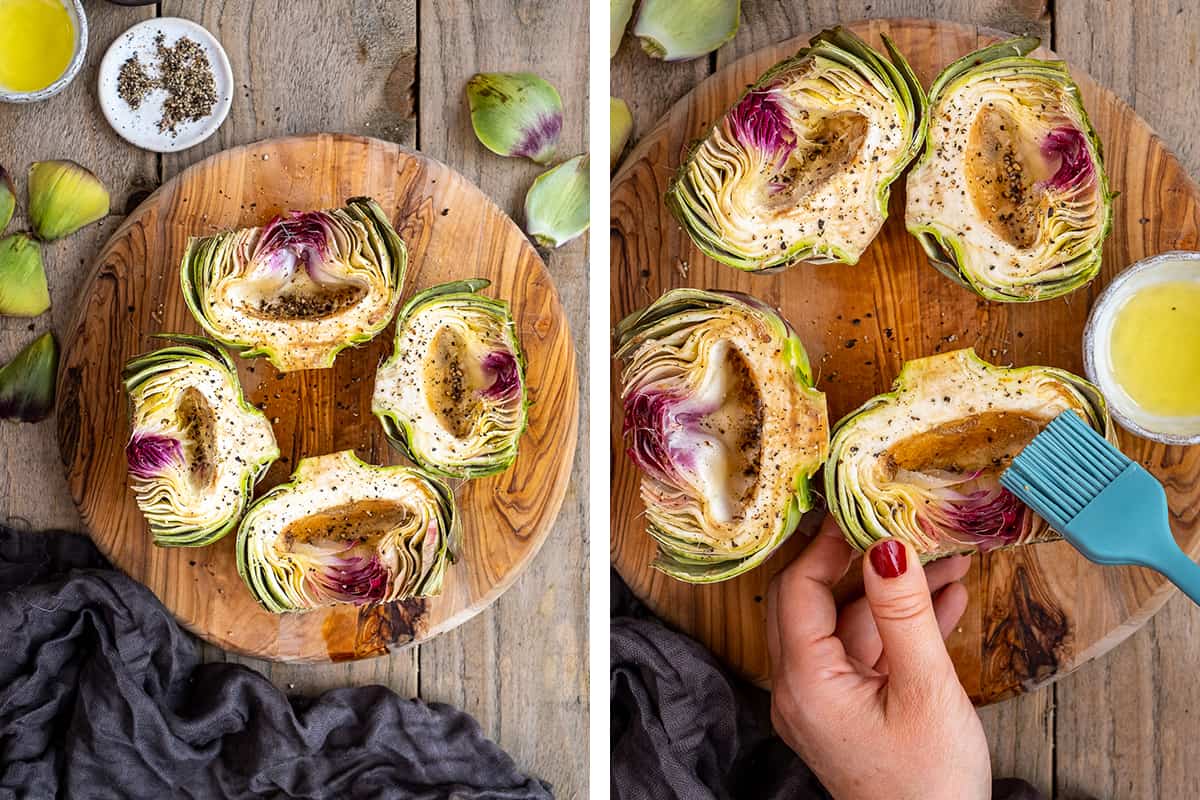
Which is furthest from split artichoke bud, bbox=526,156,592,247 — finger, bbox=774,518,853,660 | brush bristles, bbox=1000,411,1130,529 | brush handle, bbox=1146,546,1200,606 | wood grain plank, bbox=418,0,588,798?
brush handle, bbox=1146,546,1200,606

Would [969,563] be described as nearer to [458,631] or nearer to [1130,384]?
[1130,384]

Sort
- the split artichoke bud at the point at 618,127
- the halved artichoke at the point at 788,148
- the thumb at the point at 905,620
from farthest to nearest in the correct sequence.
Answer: the split artichoke bud at the point at 618,127 → the halved artichoke at the point at 788,148 → the thumb at the point at 905,620

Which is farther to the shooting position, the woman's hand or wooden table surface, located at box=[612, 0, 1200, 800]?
wooden table surface, located at box=[612, 0, 1200, 800]

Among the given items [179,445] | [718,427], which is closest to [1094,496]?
[718,427]

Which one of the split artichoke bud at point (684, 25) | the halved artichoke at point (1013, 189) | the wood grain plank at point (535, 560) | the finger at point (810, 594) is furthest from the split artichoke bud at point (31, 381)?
the halved artichoke at point (1013, 189)

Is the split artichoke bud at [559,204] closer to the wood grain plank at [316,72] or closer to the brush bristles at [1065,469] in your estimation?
the wood grain plank at [316,72]

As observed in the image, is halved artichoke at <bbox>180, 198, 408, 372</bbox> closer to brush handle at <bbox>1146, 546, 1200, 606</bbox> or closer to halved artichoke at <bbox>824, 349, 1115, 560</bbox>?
halved artichoke at <bbox>824, 349, 1115, 560</bbox>

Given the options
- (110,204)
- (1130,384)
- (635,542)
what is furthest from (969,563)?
(110,204)
